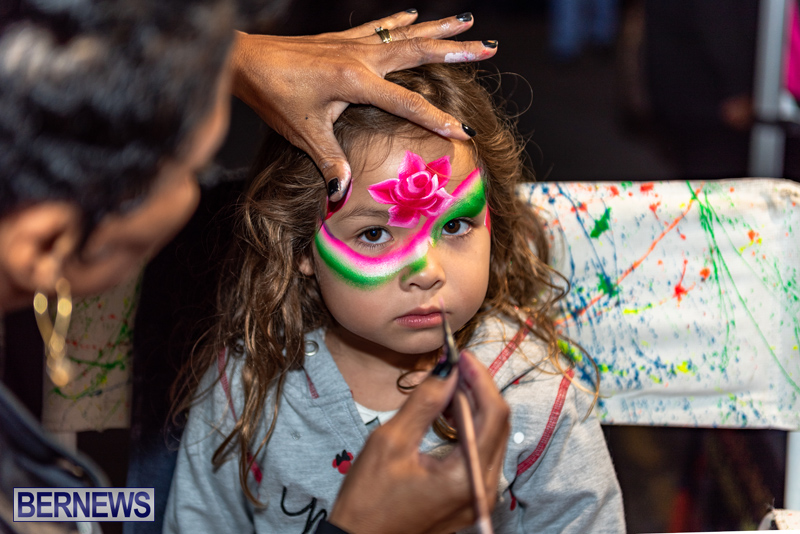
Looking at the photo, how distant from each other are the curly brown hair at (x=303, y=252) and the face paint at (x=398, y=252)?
0.06 m

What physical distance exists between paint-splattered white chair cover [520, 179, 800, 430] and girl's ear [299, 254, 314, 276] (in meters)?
0.40

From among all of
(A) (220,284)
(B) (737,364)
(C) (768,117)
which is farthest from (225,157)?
(B) (737,364)

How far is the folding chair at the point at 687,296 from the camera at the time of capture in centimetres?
117

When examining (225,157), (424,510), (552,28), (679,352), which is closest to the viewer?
(424,510)

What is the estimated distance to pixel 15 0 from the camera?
56 cm

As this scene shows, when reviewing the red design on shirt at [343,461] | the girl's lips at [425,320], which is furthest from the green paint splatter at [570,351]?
the red design on shirt at [343,461]

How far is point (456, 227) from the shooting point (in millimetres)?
1037

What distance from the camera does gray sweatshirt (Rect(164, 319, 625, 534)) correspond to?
3.55 feet

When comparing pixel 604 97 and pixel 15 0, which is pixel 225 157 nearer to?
pixel 604 97

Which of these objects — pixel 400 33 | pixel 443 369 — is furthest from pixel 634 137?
pixel 443 369

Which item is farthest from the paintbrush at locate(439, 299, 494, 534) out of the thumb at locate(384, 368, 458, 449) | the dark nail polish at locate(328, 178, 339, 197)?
the dark nail polish at locate(328, 178, 339, 197)

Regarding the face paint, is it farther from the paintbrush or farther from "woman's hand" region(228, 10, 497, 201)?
the paintbrush

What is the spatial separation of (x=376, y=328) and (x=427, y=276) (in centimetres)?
12

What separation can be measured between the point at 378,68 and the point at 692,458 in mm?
1339
